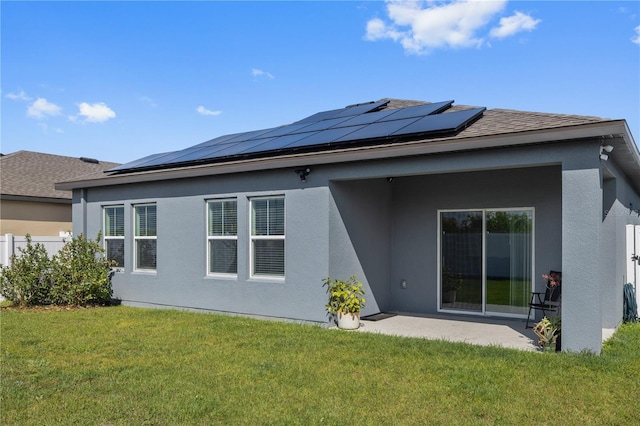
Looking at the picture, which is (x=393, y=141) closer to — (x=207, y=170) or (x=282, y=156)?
(x=282, y=156)

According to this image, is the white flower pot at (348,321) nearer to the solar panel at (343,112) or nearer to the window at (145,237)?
the solar panel at (343,112)

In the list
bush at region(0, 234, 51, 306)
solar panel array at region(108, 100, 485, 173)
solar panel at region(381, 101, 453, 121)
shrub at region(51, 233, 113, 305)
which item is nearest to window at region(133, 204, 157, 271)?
shrub at region(51, 233, 113, 305)

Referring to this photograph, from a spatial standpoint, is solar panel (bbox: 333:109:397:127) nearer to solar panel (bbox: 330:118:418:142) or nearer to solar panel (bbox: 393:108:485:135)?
solar panel (bbox: 330:118:418:142)

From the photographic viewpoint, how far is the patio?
730 centimetres

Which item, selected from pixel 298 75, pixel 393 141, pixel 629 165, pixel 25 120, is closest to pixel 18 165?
pixel 25 120

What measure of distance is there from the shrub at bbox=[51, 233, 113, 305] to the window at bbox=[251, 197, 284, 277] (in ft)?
13.9

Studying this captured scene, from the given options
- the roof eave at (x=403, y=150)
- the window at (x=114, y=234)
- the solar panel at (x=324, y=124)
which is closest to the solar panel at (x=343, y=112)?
the solar panel at (x=324, y=124)

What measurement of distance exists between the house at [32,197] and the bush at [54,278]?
388 centimetres

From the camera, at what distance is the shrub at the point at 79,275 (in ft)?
36.2

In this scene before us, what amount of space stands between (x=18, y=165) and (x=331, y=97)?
472 inches

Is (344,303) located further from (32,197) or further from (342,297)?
(32,197)

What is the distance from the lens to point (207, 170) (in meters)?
9.84

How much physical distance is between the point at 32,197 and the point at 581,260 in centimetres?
1591

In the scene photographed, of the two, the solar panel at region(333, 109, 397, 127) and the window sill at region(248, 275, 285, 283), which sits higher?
the solar panel at region(333, 109, 397, 127)
